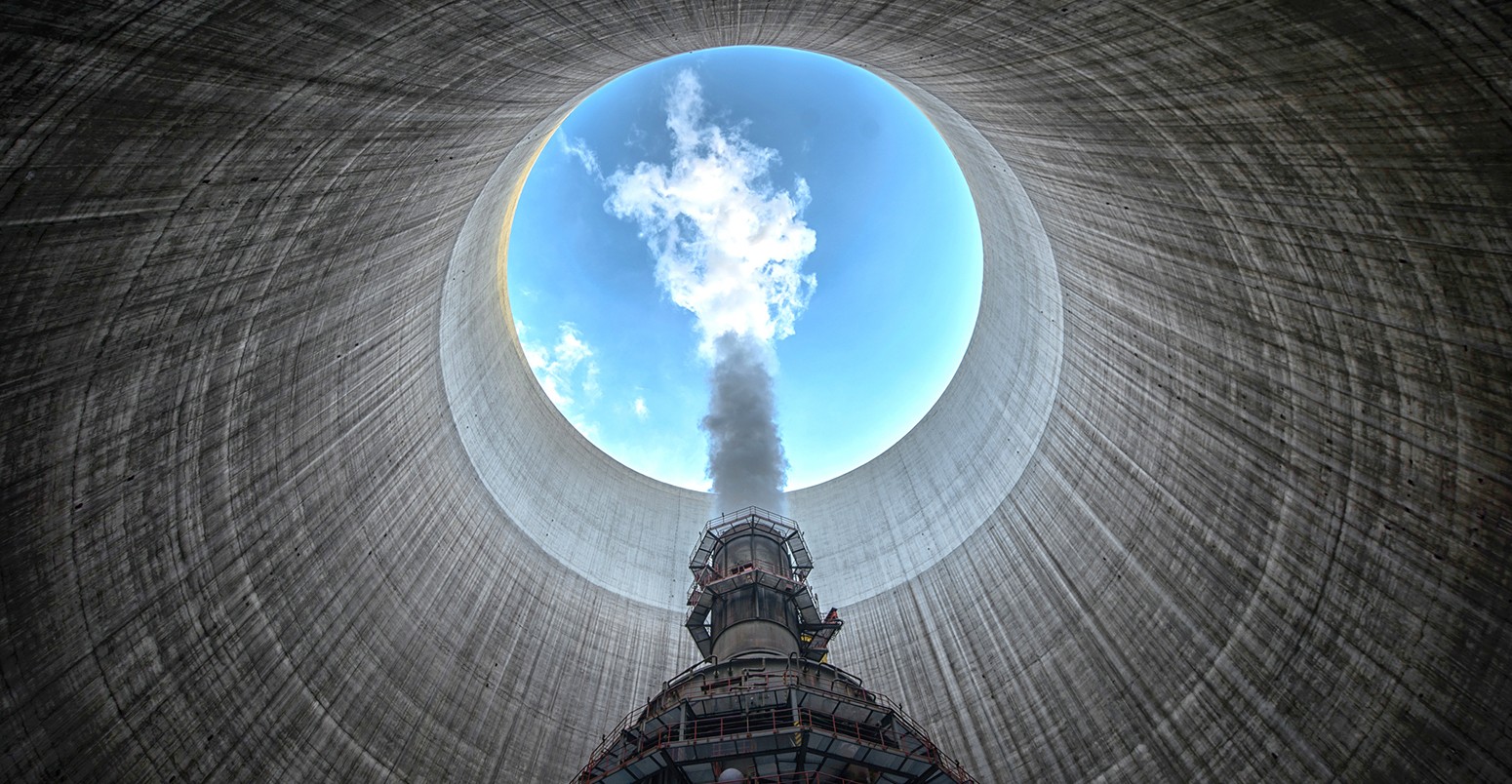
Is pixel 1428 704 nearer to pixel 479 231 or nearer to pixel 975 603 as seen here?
pixel 975 603

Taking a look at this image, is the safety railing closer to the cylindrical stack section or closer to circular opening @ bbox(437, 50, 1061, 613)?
the cylindrical stack section

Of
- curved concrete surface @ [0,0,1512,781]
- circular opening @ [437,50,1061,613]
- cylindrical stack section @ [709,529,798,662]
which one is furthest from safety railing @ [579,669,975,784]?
circular opening @ [437,50,1061,613]

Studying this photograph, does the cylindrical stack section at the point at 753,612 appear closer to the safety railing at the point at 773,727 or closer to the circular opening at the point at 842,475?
the safety railing at the point at 773,727

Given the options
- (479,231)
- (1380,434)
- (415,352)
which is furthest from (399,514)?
(1380,434)

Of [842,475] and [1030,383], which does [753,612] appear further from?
[842,475]

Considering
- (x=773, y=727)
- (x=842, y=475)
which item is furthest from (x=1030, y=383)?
(x=773, y=727)

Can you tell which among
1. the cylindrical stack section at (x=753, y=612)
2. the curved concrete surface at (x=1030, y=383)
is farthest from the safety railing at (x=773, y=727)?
the curved concrete surface at (x=1030, y=383)
